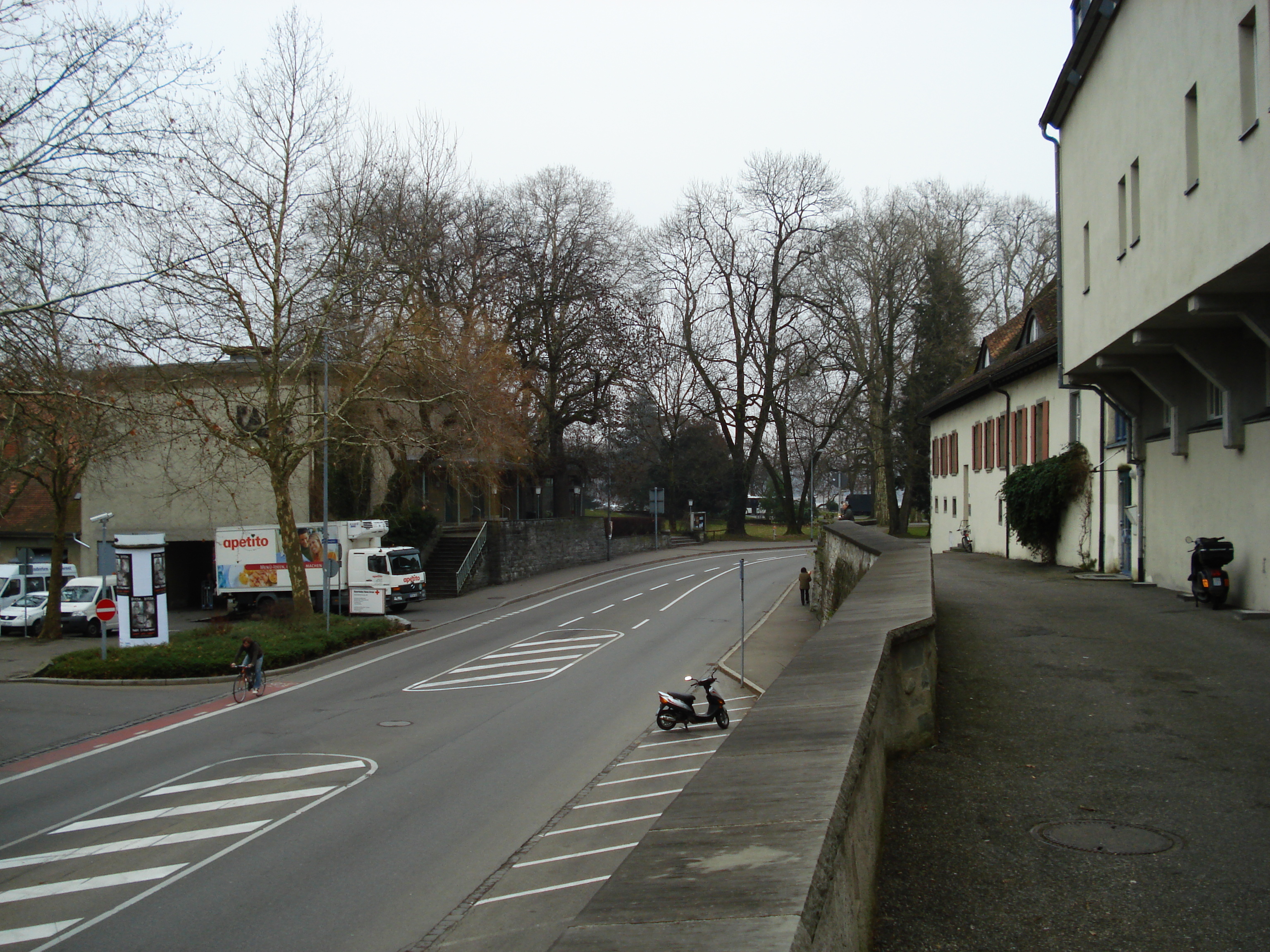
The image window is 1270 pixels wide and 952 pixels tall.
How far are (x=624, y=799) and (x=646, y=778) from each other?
47.6 inches

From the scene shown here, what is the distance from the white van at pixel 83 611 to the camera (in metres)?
36.8

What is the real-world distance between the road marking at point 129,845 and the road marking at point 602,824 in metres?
3.22

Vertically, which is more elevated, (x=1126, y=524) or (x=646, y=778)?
(x=1126, y=524)

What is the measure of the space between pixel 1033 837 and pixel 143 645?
2410cm

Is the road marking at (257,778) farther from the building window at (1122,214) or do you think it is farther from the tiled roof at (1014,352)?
the tiled roof at (1014,352)

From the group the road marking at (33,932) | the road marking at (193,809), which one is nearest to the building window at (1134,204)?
the road marking at (193,809)

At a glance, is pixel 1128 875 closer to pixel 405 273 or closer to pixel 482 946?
pixel 482 946

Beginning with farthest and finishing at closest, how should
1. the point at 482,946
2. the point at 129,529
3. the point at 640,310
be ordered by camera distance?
the point at 640,310 → the point at 129,529 → the point at 482,946

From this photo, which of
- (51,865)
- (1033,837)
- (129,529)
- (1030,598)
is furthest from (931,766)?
(129,529)

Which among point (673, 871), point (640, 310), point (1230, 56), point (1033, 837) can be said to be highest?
point (640, 310)

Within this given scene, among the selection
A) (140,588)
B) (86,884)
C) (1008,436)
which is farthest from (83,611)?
(1008,436)

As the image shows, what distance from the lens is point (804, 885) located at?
3.02 meters

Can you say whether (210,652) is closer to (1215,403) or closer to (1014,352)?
(1215,403)

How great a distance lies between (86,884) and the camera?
9.37m
